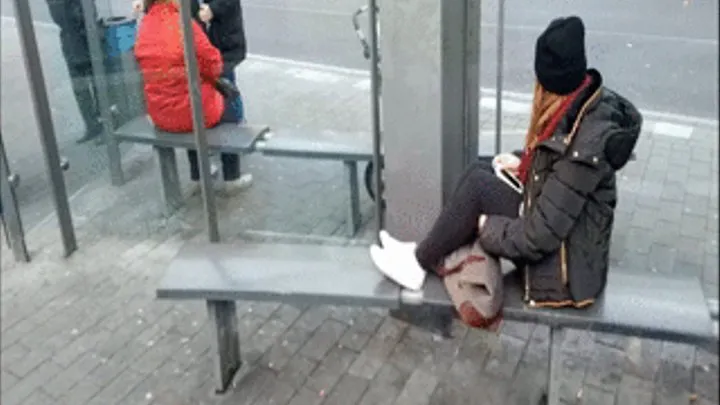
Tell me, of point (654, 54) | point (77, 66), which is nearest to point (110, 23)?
point (77, 66)

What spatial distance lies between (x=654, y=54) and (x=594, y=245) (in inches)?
30.9

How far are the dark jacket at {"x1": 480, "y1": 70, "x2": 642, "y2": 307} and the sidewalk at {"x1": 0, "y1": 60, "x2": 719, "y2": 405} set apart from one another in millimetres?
283

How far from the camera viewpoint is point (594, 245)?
268 centimetres

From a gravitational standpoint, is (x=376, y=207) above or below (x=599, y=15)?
below

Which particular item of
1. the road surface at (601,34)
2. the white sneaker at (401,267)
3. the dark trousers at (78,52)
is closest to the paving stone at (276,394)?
the white sneaker at (401,267)

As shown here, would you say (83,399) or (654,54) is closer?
(654,54)

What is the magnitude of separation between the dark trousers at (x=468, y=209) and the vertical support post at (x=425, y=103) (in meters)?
0.33

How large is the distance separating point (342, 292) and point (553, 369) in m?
0.77

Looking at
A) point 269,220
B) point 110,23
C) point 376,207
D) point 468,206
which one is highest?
point 110,23

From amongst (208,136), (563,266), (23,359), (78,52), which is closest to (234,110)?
(208,136)

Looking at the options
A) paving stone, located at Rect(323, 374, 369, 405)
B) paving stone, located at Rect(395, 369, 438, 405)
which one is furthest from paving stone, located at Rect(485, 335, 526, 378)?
paving stone, located at Rect(323, 374, 369, 405)

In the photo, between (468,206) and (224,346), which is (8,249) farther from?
(468,206)

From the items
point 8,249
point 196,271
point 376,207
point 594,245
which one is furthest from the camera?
point 8,249

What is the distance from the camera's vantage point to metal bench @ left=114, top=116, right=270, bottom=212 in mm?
4078
